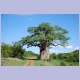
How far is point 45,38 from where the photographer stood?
5906 mm

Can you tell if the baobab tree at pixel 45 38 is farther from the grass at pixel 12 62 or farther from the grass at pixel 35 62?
the grass at pixel 12 62

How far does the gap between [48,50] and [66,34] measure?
0.86 m

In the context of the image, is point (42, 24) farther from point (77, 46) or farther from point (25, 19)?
point (77, 46)

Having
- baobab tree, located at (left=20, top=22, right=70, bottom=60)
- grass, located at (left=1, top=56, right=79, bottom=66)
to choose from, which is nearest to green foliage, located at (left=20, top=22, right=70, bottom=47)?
baobab tree, located at (left=20, top=22, right=70, bottom=60)

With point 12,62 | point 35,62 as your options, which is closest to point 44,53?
point 35,62

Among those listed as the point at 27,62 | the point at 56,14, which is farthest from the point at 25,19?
the point at 27,62

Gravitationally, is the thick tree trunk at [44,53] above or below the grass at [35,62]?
above

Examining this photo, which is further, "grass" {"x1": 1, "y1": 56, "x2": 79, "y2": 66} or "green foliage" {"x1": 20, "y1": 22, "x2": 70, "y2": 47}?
"green foliage" {"x1": 20, "y1": 22, "x2": 70, "y2": 47}

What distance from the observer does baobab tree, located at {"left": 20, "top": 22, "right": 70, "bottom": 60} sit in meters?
5.87

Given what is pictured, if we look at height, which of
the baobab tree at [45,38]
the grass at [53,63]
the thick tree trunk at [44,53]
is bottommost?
the grass at [53,63]

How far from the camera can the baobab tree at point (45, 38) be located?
587cm

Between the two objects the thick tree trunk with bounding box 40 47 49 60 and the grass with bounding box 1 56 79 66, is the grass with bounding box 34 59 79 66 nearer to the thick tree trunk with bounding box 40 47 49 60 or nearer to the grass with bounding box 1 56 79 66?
the grass with bounding box 1 56 79 66

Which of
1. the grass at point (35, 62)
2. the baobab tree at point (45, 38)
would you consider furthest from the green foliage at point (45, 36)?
the grass at point (35, 62)

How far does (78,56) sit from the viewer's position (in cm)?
578
